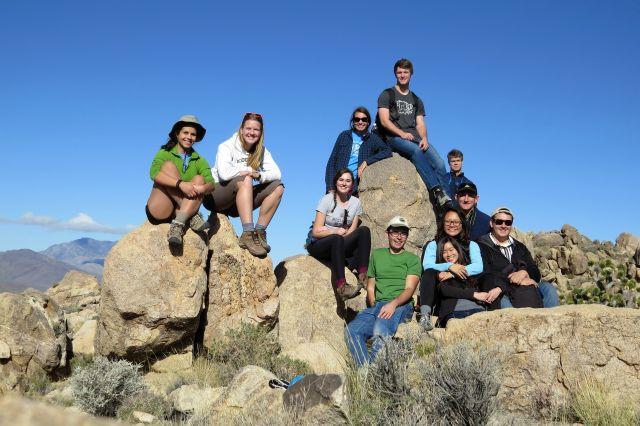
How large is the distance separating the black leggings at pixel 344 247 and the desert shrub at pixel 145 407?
346 cm

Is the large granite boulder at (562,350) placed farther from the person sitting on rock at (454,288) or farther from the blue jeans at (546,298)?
the blue jeans at (546,298)

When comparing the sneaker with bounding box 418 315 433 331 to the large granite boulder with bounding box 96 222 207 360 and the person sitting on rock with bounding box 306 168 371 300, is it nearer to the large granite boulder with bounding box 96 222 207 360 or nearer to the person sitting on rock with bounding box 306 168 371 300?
the person sitting on rock with bounding box 306 168 371 300

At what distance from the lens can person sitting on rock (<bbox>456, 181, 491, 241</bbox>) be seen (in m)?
9.84

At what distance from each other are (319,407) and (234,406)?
1.12 meters

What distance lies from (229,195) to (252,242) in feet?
2.76

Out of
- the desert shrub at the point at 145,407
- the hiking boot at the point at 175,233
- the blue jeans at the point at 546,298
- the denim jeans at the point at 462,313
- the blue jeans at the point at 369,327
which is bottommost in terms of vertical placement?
the desert shrub at the point at 145,407

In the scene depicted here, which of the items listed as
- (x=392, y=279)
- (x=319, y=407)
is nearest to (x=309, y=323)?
(x=392, y=279)

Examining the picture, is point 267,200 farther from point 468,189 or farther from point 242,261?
point 468,189

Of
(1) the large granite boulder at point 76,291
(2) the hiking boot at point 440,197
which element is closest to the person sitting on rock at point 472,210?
(2) the hiking boot at point 440,197

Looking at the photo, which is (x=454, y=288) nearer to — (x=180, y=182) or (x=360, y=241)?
(x=360, y=241)

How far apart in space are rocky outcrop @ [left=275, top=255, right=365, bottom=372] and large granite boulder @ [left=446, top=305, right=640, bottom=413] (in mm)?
3340

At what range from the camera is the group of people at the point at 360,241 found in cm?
798

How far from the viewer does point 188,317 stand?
27.0 feet

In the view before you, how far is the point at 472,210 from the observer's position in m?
10.4
